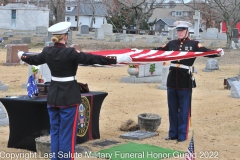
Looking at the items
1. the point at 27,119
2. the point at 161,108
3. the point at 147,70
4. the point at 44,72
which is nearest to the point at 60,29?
the point at 27,119

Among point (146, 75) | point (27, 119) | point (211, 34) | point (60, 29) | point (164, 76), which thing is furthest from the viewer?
point (211, 34)

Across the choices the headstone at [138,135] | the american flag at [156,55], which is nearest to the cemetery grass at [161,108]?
the headstone at [138,135]

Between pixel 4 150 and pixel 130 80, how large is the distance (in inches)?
372

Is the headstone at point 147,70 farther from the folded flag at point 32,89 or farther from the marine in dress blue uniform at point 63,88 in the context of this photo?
the marine in dress blue uniform at point 63,88

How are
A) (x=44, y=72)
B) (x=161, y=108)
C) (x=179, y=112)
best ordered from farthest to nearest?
(x=44, y=72) < (x=161, y=108) < (x=179, y=112)

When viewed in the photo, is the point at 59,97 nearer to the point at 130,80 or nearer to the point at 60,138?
the point at 60,138

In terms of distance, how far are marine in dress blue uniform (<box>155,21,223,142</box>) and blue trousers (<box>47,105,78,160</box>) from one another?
253cm

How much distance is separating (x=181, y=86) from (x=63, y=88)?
8.83ft

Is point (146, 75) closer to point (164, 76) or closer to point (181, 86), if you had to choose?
point (164, 76)

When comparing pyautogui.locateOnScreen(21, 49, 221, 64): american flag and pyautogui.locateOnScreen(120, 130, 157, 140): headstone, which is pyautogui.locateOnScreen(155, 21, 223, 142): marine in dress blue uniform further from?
pyautogui.locateOnScreen(120, 130, 157, 140): headstone

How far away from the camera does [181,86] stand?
27.6 feet

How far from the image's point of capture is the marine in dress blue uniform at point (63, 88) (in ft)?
20.6

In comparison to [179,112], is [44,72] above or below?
above

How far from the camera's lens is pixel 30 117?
749cm
